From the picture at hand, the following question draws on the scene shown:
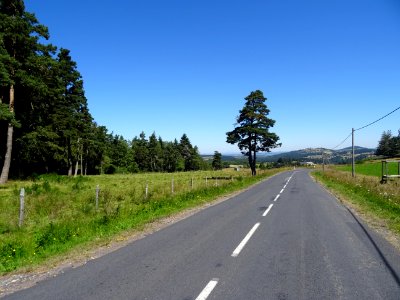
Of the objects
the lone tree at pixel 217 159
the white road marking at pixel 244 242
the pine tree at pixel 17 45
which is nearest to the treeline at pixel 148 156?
the lone tree at pixel 217 159

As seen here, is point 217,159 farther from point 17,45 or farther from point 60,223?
point 60,223

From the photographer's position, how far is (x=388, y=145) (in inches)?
6344

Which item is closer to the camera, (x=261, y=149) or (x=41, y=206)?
(x=41, y=206)

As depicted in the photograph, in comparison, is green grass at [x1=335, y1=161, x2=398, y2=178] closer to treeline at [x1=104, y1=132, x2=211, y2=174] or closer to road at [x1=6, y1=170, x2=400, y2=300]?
road at [x1=6, y1=170, x2=400, y2=300]

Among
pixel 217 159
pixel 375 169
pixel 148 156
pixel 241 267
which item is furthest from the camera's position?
pixel 217 159

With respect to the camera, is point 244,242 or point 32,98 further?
point 32,98

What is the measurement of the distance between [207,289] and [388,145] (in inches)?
6996

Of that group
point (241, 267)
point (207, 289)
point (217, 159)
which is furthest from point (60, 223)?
point (217, 159)

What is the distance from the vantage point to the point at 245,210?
16.2 metres

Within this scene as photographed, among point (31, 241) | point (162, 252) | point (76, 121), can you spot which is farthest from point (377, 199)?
point (76, 121)

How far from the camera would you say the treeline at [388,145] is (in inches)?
5984

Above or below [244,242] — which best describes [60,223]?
below

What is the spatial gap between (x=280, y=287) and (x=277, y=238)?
416cm

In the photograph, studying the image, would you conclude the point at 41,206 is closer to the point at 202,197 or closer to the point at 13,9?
the point at 202,197
